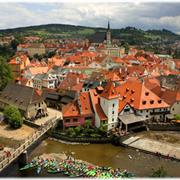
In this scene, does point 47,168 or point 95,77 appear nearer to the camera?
point 47,168

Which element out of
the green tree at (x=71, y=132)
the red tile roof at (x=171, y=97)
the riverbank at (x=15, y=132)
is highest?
the red tile roof at (x=171, y=97)

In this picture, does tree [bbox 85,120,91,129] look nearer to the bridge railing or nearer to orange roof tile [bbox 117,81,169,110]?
the bridge railing

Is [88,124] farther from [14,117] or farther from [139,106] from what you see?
[14,117]

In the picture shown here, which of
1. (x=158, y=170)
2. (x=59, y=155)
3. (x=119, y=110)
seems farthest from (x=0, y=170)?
(x=119, y=110)

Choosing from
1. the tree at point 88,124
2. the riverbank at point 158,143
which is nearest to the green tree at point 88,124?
the tree at point 88,124

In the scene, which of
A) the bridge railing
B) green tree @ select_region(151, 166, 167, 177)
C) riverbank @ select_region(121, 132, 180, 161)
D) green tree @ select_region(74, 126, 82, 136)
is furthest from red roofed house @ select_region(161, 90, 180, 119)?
green tree @ select_region(151, 166, 167, 177)

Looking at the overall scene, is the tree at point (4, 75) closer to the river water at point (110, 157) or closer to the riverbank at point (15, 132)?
the riverbank at point (15, 132)

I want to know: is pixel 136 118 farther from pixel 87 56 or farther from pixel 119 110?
pixel 87 56
